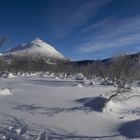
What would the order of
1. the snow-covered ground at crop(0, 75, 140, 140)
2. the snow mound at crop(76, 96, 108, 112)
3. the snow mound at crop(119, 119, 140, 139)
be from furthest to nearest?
the snow mound at crop(76, 96, 108, 112) < the snow mound at crop(119, 119, 140, 139) < the snow-covered ground at crop(0, 75, 140, 140)

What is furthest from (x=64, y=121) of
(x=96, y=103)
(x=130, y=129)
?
(x=96, y=103)

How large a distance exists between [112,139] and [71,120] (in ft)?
6.96

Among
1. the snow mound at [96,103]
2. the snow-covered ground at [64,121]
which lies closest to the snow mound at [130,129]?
the snow-covered ground at [64,121]

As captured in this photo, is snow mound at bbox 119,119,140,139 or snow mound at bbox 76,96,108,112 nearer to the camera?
snow mound at bbox 119,119,140,139

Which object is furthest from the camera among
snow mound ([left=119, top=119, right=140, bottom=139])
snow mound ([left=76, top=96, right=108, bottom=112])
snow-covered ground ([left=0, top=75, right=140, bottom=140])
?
snow mound ([left=76, top=96, right=108, bottom=112])

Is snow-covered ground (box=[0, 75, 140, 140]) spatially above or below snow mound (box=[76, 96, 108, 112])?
A: below

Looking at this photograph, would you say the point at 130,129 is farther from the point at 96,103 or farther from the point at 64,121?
the point at 96,103

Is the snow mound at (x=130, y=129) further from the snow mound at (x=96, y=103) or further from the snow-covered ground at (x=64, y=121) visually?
the snow mound at (x=96, y=103)

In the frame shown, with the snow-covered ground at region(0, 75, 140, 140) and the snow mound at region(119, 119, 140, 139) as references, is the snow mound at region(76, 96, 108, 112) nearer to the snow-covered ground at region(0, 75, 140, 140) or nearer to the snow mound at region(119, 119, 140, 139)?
the snow-covered ground at region(0, 75, 140, 140)

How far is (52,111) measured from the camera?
11.6 meters

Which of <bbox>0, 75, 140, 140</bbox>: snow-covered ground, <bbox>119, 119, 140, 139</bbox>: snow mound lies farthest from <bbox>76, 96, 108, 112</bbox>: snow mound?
<bbox>119, 119, 140, 139</bbox>: snow mound

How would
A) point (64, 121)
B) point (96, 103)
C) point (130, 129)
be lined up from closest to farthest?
point (130, 129)
point (64, 121)
point (96, 103)

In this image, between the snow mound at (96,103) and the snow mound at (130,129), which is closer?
the snow mound at (130,129)

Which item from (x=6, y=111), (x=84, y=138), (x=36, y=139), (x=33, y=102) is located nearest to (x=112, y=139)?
(x=84, y=138)
